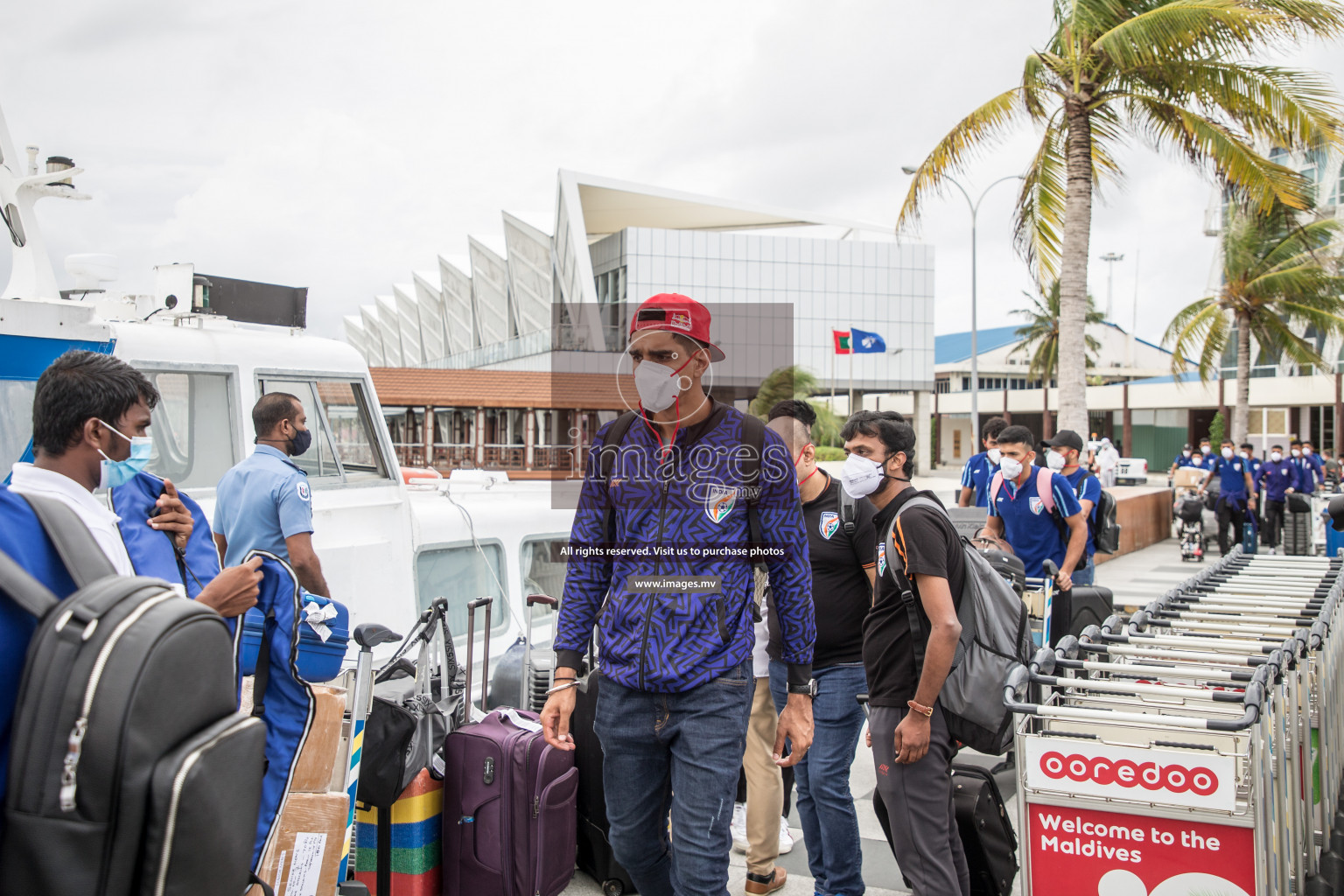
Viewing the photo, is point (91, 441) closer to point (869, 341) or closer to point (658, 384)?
point (658, 384)

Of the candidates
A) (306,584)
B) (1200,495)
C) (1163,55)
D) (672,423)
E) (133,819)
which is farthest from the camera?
(1200,495)

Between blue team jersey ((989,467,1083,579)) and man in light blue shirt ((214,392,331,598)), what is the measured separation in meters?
5.06

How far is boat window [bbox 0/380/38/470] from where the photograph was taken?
15.3ft

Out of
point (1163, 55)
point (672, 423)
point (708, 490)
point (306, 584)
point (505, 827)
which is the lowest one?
point (505, 827)

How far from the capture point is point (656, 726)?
9.36 ft

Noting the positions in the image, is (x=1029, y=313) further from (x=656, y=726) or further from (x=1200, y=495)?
(x=656, y=726)

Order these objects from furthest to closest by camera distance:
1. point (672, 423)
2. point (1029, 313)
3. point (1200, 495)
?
1. point (1029, 313)
2. point (1200, 495)
3. point (672, 423)

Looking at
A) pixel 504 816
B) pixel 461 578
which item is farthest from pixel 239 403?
pixel 504 816

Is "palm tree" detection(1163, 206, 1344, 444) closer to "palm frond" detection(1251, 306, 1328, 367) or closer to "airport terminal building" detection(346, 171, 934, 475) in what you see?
"palm frond" detection(1251, 306, 1328, 367)

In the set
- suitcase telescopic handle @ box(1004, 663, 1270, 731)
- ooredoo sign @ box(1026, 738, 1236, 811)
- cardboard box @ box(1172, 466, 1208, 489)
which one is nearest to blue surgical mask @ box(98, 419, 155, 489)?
suitcase telescopic handle @ box(1004, 663, 1270, 731)

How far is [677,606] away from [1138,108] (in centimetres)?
1257

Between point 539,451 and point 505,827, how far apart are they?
33852 millimetres

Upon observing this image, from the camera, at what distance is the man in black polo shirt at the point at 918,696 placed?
→ 3281 millimetres

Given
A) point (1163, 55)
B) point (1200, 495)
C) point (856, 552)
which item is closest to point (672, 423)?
point (856, 552)
